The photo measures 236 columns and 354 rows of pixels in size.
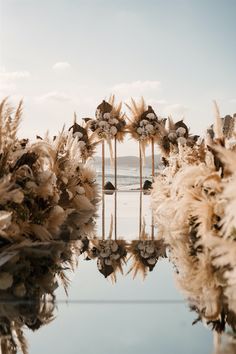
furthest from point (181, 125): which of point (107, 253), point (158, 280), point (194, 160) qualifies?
point (158, 280)

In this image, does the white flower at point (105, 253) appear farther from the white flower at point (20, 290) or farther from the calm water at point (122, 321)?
the white flower at point (20, 290)

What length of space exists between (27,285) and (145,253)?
4.44ft

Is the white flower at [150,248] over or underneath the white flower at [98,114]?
underneath

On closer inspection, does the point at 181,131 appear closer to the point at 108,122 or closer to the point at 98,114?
the point at 108,122

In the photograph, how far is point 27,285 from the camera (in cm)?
221

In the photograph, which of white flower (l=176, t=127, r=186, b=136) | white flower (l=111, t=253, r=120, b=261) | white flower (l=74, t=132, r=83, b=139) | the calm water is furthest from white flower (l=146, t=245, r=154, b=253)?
white flower (l=176, t=127, r=186, b=136)

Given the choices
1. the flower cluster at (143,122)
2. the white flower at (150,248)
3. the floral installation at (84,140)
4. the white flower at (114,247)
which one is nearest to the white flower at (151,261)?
the white flower at (150,248)

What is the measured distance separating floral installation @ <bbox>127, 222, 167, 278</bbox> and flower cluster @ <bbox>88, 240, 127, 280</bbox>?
7 centimetres

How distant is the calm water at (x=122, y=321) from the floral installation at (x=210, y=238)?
0.08 meters

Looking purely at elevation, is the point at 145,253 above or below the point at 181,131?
below

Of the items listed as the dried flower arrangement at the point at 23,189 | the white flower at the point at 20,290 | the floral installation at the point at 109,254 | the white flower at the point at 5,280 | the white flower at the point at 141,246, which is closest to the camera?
the white flower at the point at 20,290

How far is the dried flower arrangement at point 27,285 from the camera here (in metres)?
1.58

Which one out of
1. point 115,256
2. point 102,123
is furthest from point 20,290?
point 102,123

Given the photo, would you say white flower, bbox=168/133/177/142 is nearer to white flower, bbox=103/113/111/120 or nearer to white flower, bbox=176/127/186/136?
white flower, bbox=176/127/186/136
